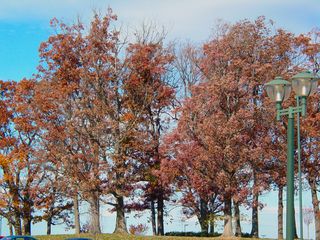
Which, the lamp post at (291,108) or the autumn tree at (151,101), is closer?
the lamp post at (291,108)

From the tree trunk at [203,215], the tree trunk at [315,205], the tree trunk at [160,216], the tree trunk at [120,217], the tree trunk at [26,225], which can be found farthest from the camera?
the tree trunk at [26,225]

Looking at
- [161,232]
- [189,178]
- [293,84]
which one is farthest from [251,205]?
[293,84]

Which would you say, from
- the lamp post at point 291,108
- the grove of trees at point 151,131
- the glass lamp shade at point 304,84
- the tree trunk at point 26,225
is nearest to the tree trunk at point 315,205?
the grove of trees at point 151,131

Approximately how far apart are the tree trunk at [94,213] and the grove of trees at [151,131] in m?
0.07

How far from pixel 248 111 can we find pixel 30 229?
20984 mm

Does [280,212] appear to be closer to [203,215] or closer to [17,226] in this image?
[203,215]

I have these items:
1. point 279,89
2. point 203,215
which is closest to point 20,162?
point 203,215

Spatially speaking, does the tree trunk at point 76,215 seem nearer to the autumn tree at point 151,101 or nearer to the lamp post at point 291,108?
the autumn tree at point 151,101

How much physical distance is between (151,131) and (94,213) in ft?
23.9

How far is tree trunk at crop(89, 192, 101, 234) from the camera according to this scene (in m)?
37.1

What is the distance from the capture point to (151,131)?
40.7 meters

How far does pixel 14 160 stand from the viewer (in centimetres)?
4284

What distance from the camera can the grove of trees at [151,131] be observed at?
34.1 metres

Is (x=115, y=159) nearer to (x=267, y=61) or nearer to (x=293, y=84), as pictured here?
(x=267, y=61)
